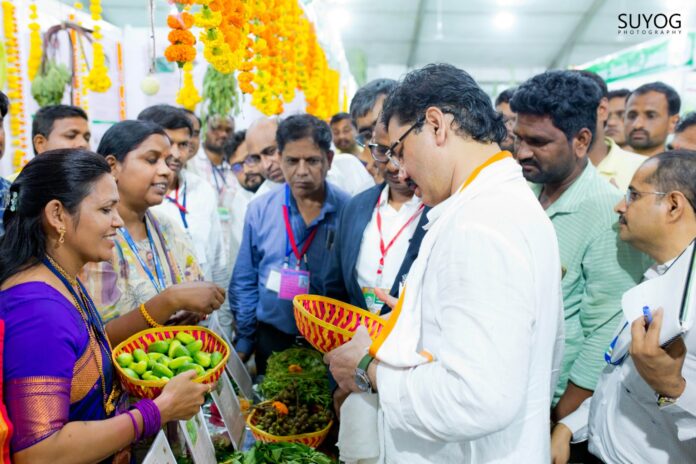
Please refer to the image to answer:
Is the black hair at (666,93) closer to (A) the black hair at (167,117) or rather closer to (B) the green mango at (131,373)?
(A) the black hair at (167,117)

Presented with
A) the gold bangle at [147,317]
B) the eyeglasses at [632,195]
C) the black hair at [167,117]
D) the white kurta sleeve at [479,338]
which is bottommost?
the gold bangle at [147,317]

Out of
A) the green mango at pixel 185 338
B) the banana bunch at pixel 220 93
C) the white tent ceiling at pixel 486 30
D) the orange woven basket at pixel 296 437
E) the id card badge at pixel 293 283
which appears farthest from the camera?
the white tent ceiling at pixel 486 30

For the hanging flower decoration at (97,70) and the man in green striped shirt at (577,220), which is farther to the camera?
the hanging flower decoration at (97,70)

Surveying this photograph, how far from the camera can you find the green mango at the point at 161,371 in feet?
5.14

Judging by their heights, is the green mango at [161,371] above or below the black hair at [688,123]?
below

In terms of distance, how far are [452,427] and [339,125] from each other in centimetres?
506

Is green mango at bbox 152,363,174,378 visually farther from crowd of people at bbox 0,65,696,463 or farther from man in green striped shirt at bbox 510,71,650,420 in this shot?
man in green striped shirt at bbox 510,71,650,420

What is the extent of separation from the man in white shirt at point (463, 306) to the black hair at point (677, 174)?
0.73m

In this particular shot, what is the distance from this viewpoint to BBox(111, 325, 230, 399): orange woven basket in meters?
1.51

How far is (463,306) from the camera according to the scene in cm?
107

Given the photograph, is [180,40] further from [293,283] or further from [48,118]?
[293,283]

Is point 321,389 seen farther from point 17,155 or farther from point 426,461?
point 17,155

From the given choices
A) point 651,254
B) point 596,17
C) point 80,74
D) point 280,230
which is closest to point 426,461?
point 651,254

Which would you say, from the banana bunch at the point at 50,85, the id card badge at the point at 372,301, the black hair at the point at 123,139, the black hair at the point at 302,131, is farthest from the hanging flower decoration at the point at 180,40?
the banana bunch at the point at 50,85
